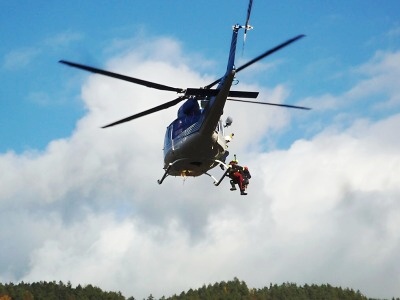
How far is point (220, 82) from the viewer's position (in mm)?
30422

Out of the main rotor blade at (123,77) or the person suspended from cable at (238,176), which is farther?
the person suspended from cable at (238,176)

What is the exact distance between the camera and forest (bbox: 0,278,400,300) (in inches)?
5787

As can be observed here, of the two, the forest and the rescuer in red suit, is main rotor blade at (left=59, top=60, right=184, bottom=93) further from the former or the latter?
the forest

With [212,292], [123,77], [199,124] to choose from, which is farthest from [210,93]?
[212,292]

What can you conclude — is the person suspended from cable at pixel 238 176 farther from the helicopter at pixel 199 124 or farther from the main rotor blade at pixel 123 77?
the main rotor blade at pixel 123 77

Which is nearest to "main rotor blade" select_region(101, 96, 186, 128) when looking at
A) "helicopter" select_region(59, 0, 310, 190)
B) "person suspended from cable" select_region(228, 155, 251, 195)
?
"helicopter" select_region(59, 0, 310, 190)

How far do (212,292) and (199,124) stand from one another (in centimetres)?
13737

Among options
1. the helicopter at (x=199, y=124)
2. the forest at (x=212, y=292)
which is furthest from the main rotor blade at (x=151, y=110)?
the forest at (x=212, y=292)

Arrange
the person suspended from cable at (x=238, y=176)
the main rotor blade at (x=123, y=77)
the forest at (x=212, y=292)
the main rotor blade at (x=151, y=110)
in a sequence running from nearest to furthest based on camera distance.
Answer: the main rotor blade at (x=123, y=77) → the main rotor blade at (x=151, y=110) → the person suspended from cable at (x=238, y=176) → the forest at (x=212, y=292)

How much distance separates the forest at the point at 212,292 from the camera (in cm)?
14700

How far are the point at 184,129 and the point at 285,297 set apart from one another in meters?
149

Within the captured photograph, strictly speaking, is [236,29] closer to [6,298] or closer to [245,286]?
[6,298]

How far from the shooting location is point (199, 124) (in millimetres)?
31094

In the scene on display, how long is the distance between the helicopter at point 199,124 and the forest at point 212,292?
118736mm
